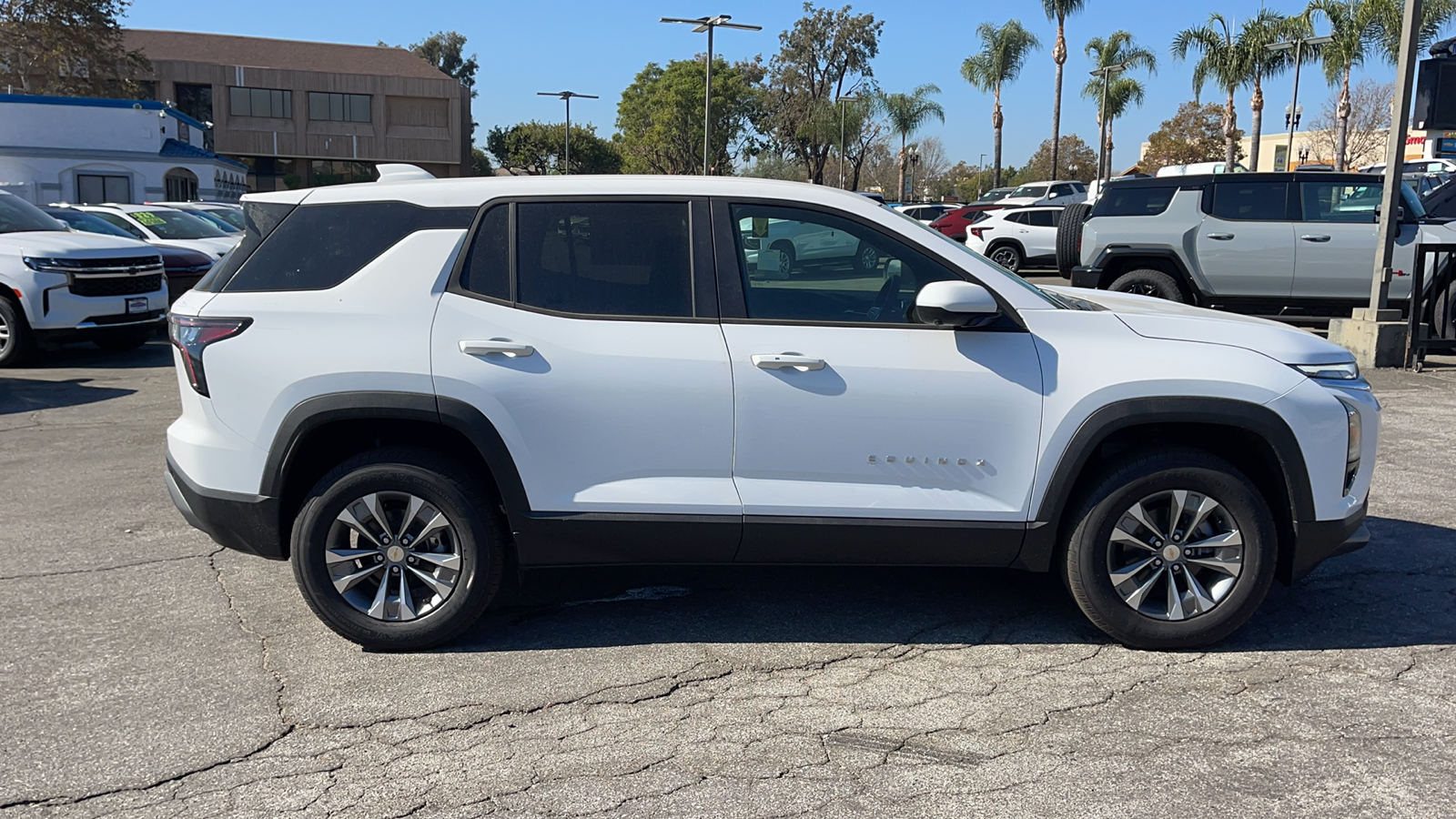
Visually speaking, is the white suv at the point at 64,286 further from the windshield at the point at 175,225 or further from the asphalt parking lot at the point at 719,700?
the asphalt parking lot at the point at 719,700

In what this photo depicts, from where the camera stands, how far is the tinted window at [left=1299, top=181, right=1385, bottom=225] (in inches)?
519

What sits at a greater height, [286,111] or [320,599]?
[286,111]

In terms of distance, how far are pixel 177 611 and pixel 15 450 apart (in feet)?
13.5

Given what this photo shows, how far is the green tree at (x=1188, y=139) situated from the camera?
248ft

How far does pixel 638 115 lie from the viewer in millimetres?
79188

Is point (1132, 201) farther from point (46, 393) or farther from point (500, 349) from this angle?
point (46, 393)

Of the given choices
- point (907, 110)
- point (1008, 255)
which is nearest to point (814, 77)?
point (907, 110)

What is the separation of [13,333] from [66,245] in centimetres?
101

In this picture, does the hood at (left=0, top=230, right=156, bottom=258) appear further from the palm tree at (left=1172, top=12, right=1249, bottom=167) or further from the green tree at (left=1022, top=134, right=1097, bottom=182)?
the green tree at (left=1022, top=134, right=1097, bottom=182)

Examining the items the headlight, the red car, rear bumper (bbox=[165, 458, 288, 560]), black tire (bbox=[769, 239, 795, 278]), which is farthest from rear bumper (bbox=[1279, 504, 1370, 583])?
the red car

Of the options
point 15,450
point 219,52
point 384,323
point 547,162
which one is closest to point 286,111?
point 219,52

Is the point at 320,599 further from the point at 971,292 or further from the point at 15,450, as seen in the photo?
the point at 15,450

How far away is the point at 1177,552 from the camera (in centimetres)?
427

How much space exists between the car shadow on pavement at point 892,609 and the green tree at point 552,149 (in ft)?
262
